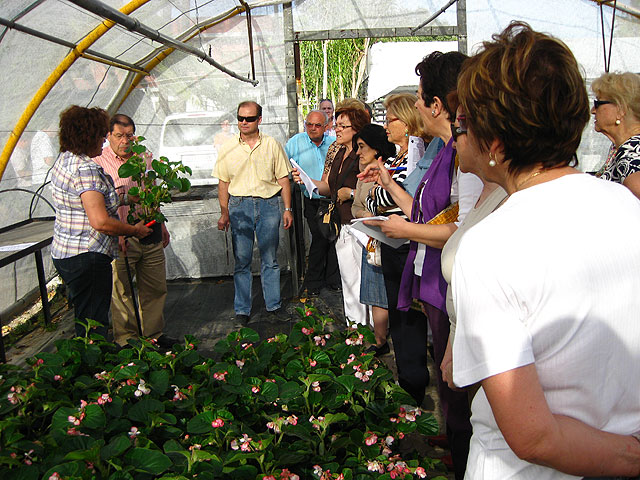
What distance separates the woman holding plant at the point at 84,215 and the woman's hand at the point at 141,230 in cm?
5

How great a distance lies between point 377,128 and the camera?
12.6ft

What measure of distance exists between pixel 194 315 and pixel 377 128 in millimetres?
3016

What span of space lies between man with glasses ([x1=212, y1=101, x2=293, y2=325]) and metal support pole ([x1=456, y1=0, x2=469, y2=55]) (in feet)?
8.90

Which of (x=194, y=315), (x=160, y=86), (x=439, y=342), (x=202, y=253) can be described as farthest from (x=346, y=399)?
(x=160, y=86)

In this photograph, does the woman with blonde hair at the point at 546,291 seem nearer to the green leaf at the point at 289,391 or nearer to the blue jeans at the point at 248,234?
the green leaf at the point at 289,391

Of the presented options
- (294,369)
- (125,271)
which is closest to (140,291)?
(125,271)

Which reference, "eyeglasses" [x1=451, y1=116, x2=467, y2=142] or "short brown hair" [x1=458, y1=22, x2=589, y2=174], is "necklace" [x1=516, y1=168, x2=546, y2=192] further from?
"eyeglasses" [x1=451, y1=116, x2=467, y2=142]

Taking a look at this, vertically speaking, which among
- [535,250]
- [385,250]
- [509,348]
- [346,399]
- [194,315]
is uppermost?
[535,250]

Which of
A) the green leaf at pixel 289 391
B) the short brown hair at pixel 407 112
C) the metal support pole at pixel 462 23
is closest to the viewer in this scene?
the green leaf at pixel 289 391

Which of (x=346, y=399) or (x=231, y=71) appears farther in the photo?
(x=231, y=71)

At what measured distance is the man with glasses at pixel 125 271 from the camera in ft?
14.8

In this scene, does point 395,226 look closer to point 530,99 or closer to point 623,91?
point 530,99

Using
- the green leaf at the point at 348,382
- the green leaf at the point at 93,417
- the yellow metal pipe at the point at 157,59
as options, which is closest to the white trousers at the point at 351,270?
the green leaf at the point at 348,382

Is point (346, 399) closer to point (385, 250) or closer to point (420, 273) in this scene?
point (420, 273)
